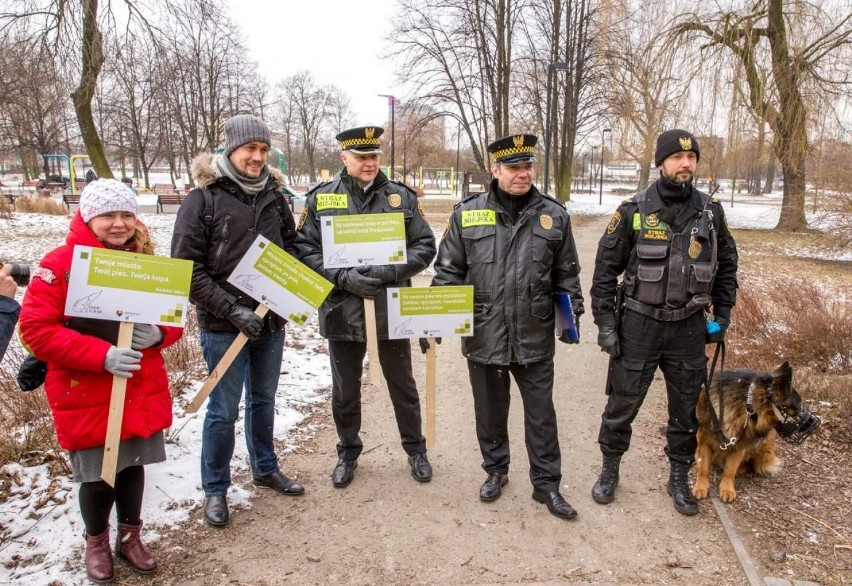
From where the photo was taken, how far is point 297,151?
2518 inches

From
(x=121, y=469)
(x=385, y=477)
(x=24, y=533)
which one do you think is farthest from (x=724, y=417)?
(x=24, y=533)

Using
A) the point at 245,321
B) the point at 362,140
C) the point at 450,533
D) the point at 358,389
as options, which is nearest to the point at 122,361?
the point at 245,321

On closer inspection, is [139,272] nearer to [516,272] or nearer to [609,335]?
[516,272]

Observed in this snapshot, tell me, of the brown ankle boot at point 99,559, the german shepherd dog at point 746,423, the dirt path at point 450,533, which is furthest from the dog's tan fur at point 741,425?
the brown ankle boot at point 99,559

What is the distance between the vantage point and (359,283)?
3.57 meters

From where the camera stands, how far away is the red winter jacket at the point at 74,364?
101 inches

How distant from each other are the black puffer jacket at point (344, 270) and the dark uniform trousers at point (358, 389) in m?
0.14

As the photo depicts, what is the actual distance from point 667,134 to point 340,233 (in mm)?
2009

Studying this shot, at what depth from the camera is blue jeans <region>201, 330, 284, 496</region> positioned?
336 centimetres

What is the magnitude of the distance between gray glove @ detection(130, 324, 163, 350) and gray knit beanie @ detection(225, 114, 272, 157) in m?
1.07

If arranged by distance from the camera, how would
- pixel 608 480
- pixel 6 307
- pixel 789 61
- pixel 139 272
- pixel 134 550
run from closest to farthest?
pixel 6 307 → pixel 139 272 → pixel 134 550 → pixel 608 480 → pixel 789 61

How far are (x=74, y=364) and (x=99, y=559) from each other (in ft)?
3.31

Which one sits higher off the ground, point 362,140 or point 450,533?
point 362,140

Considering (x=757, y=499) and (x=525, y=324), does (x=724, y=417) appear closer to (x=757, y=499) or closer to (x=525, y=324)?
(x=757, y=499)
